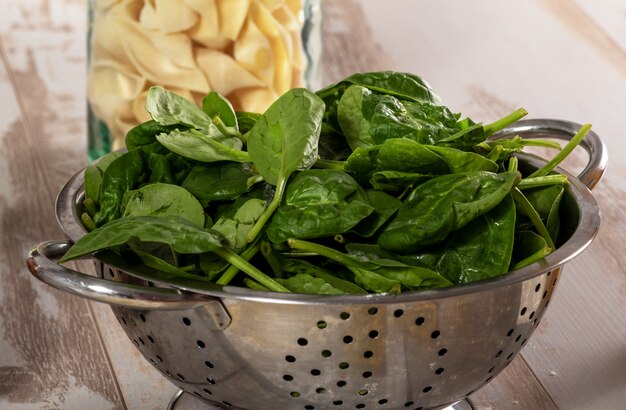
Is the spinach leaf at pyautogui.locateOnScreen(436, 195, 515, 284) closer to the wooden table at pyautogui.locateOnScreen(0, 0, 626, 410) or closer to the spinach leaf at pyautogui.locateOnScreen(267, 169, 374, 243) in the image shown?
the spinach leaf at pyautogui.locateOnScreen(267, 169, 374, 243)

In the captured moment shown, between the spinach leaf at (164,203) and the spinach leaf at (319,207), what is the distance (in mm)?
62

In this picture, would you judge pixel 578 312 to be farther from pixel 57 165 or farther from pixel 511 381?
pixel 57 165

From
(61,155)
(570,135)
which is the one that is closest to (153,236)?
(570,135)

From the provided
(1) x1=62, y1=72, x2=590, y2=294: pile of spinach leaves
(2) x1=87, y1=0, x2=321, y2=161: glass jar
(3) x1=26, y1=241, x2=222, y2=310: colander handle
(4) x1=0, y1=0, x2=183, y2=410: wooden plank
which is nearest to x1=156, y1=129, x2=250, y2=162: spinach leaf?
(1) x1=62, y1=72, x2=590, y2=294: pile of spinach leaves

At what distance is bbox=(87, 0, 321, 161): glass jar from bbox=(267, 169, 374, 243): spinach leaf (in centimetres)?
51

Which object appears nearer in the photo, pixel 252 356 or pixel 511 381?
pixel 252 356

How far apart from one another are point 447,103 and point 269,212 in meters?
0.74

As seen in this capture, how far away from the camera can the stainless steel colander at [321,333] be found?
659 millimetres

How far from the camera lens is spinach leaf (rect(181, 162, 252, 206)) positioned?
0.74 meters

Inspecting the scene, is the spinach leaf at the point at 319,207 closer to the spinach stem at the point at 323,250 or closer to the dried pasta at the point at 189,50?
the spinach stem at the point at 323,250

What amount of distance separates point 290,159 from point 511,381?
0.34m

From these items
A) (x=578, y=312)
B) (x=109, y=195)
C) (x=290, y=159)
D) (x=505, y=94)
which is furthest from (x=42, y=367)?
(x=505, y=94)

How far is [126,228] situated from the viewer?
26.6 inches

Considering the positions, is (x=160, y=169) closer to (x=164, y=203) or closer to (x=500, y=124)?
(x=164, y=203)
